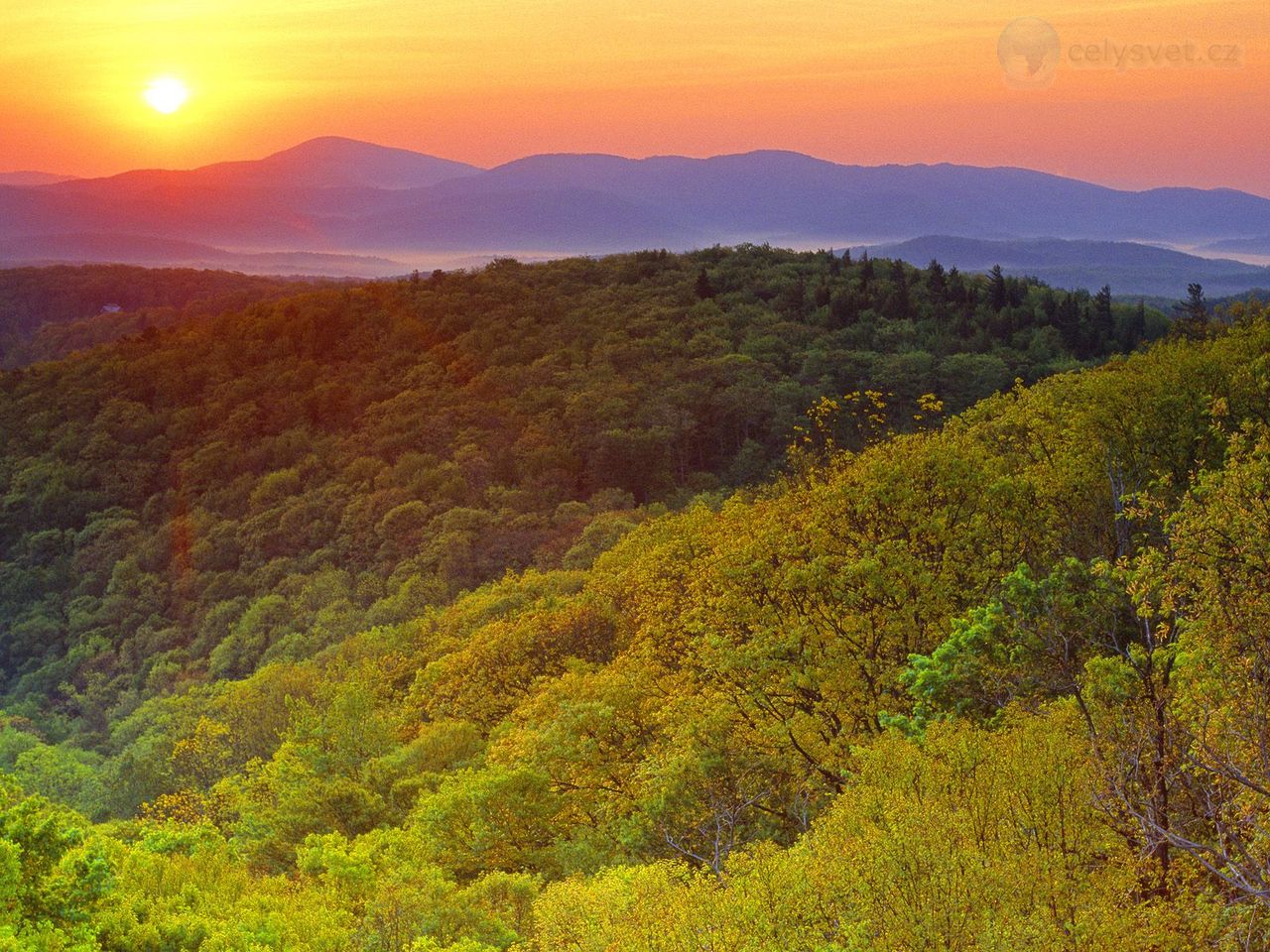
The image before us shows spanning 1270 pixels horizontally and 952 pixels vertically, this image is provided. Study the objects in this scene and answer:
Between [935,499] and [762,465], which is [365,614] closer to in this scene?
[762,465]

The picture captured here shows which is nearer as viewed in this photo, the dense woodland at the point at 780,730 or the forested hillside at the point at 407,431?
the dense woodland at the point at 780,730

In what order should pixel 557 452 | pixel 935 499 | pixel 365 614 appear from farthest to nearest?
pixel 557 452
pixel 365 614
pixel 935 499

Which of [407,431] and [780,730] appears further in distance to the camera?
[407,431]

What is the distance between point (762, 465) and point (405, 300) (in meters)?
75.5

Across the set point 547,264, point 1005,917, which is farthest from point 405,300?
point 1005,917

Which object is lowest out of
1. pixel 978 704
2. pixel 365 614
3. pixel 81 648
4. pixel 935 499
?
pixel 81 648

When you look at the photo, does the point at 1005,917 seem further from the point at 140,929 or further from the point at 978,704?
the point at 140,929

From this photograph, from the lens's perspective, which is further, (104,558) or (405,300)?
(405,300)

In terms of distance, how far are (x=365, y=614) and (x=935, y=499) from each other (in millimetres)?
64488

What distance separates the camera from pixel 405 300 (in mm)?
162500

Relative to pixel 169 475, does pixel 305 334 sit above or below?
above

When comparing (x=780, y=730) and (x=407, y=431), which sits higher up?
(x=780, y=730)

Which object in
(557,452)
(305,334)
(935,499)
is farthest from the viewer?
(305,334)

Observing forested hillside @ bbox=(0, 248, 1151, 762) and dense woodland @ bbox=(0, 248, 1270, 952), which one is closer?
dense woodland @ bbox=(0, 248, 1270, 952)
